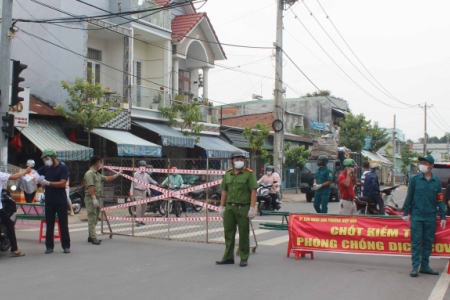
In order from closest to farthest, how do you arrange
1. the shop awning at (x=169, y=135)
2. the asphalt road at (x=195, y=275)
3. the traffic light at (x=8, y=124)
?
the asphalt road at (x=195, y=275) → the traffic light at (x=8, y=124) → the shop awning at (x=169, y=135)

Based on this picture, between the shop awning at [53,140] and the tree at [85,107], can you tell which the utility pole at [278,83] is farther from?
the shop awning at [53,140]

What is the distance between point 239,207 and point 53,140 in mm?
12465

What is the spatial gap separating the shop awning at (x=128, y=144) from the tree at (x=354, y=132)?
26835 mm

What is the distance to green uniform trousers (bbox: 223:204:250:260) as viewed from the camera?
8.32m

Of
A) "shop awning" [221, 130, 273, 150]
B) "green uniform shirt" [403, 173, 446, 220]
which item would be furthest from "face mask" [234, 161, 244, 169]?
"shop awning" [221, 130, 273, 150]

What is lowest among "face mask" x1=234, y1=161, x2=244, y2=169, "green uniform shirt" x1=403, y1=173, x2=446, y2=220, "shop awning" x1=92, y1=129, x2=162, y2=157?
"green uniform shirt" x1=403, y1=173, x2=446, y2=220

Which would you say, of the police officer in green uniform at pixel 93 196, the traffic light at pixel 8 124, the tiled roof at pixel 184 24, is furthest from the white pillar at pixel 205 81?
the police officer in green uniform at pixel 93 196

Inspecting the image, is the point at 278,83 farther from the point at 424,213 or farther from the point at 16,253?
the point at 16,253

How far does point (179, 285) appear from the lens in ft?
22.5

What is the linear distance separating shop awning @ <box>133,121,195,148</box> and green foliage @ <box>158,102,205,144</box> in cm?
38

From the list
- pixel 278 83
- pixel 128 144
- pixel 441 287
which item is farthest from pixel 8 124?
pixel 278 83

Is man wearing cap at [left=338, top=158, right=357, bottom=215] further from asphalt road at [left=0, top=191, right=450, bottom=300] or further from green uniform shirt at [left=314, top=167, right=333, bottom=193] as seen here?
asphalt road at [left=0, top=191, right=450, bottom=300]

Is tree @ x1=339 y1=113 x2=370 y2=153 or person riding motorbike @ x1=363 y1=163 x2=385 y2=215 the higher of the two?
tree @ x1=339 y1=113 x2=370 y2=153

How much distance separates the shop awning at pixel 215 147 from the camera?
1025 inches
